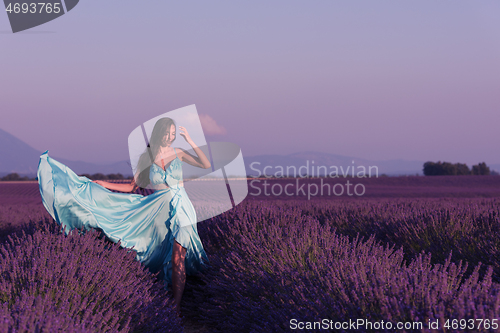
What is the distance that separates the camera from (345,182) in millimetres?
19547

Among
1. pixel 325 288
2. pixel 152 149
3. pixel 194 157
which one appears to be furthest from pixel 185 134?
pixel 325 288

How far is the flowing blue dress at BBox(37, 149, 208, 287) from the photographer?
361 centimetres

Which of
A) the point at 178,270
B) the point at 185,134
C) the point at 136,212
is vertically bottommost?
the point at 178,270

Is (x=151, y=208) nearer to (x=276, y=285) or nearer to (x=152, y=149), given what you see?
(x=152, y=149)

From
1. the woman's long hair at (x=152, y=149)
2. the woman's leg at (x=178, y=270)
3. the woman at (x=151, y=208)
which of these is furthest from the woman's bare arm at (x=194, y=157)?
the woman's leg at (x=178, y=270)

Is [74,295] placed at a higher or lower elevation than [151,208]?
lower

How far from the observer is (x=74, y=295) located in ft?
7.23

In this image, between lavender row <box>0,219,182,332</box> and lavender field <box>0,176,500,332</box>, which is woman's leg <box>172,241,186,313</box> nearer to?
lavender field <box>0,176,500,332</box>

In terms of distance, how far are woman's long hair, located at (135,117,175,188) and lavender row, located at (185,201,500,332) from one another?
1.16 meters

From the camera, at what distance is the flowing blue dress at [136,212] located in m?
3.61

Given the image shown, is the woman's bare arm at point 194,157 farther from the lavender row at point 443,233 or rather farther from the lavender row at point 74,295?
the lavender row at point 443,233

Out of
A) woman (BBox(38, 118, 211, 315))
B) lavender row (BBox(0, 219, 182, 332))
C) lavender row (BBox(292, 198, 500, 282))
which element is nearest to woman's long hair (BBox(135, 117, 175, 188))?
woman (BBox(38, 118, 211, 315))

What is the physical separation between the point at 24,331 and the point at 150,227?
85.9 inches

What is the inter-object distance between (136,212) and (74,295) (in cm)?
166
